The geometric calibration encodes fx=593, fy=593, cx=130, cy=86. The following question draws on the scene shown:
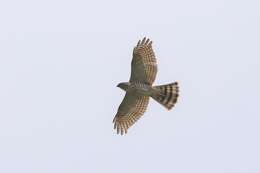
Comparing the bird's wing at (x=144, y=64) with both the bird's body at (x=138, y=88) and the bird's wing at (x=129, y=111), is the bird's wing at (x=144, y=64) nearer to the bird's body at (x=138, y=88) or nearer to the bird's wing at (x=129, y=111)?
the bird's body at (x=138, y=88)

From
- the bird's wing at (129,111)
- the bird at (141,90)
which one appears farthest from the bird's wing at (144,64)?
the bird's wing at (129,111)

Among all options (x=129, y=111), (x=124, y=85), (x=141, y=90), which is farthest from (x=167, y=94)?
(x=129, y=111)

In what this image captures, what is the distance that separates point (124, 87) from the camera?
18.9 metres

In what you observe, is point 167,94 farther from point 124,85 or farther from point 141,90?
point 124,85

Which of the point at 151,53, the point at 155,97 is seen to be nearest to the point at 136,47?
the point at 151,53

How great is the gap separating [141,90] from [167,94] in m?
0.90

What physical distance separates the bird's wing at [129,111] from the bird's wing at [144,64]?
2.67 feet

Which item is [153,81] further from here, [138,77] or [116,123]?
[116,123]

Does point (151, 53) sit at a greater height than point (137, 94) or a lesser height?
greater

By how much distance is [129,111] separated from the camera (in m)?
19.7

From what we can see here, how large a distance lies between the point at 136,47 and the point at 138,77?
1.03 m

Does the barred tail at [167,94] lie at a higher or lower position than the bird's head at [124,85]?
lower

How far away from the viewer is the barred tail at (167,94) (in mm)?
17969

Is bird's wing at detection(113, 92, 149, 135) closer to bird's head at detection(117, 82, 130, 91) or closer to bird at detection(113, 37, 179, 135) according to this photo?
bird at detection(113, 37, 179, 135)
